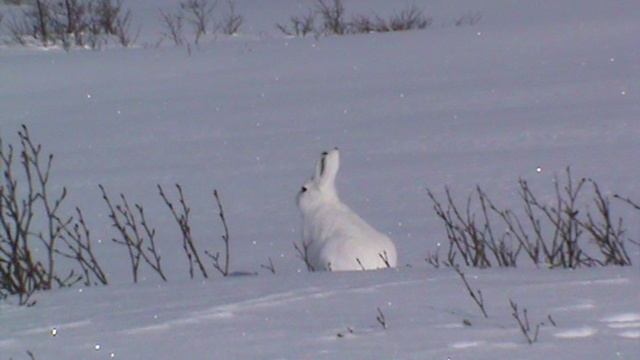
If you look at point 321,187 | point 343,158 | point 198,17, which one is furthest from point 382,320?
point 198,17

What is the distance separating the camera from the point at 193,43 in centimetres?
1866

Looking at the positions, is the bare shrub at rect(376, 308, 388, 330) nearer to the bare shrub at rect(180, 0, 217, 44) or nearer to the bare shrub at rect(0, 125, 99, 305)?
the bare shrub at rect(0, 125, 99, 305)

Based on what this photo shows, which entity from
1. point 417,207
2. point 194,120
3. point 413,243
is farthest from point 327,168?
point 194,120

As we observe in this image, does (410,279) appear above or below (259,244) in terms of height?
above

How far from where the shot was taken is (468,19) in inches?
805

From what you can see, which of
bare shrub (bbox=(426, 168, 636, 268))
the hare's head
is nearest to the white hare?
the hare's head

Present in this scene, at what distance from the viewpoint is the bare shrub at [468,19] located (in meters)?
19.5

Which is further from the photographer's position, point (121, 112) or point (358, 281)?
point (121, 112)

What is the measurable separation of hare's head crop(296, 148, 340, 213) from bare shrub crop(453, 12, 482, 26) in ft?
43.7

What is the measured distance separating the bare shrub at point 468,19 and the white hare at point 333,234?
13.4 meters

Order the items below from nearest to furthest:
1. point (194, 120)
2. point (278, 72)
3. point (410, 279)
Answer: point (410, 279), point (194, 120), point (278, 72)

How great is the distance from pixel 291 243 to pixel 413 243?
0.64 m

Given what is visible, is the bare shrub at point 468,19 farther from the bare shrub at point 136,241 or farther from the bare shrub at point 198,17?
the bare shrub at point 136,241

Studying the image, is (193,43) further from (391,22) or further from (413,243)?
(413,243)
